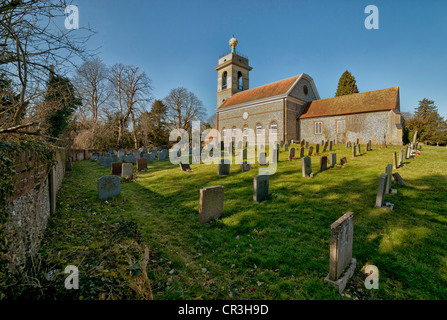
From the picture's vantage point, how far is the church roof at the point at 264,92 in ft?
85.4

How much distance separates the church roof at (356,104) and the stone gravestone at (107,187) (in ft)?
79.5

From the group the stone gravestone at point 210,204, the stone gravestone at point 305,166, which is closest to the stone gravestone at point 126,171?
the stone gravestone at point 210,204

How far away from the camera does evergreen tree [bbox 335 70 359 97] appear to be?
35344 mm

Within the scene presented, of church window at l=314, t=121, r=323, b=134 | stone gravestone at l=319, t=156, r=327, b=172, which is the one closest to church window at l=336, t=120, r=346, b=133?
church window at l=314, t=121, r=323, b=134

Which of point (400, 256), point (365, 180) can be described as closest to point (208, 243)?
point (400, 256)

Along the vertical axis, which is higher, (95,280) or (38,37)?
(38,37)

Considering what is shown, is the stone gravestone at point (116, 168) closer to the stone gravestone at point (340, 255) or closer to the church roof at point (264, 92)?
the stone gravestone at point (340, 255)

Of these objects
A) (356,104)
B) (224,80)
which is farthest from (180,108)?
(356,104)

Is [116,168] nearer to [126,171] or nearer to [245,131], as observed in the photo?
[126,171]

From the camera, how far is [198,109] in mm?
40656

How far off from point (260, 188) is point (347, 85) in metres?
39.5

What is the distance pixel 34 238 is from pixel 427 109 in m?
63.7

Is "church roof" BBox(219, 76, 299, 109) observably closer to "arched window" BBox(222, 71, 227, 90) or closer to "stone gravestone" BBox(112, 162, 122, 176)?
"arched window" BBox(222, 71, 227, 90)
